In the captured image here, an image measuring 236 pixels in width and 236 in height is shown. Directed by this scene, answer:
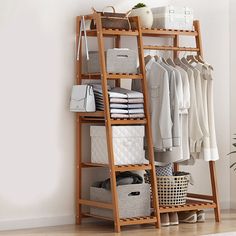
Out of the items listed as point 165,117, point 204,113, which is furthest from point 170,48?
point 165,117

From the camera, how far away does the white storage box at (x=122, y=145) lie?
17.8 feet

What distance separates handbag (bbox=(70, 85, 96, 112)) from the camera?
17.9 ft

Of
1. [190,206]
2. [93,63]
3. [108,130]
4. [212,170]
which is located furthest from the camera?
[212,170]

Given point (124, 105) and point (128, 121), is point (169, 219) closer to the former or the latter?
point (128, 121)

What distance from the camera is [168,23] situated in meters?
5.87

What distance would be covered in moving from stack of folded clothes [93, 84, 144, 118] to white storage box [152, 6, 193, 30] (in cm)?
69

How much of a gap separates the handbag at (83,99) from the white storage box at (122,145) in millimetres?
197

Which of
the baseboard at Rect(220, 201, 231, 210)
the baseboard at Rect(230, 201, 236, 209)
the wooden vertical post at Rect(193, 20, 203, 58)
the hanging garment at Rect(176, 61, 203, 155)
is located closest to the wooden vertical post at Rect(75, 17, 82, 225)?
the hanging garment at Rect(176, 61, 203, 155)

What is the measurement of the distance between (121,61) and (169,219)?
1317 mm

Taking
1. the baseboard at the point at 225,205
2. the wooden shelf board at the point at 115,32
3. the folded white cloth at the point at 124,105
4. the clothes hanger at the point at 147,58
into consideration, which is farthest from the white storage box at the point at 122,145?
the baseboard at the point at 225,205

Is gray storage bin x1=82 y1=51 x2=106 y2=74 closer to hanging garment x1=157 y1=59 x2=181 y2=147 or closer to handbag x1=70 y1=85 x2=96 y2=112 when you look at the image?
handbag x1=70 y1=85 x2=96 y2=112

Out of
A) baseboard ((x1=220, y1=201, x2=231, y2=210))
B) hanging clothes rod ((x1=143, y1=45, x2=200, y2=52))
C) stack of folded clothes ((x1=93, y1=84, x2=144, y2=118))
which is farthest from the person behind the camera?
baseboard ((x1=220, y1=201, x2=231, y2=210))

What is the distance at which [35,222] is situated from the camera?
5.59 meters

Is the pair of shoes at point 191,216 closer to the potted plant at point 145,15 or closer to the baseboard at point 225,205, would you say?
the baseboard at point 225,205
